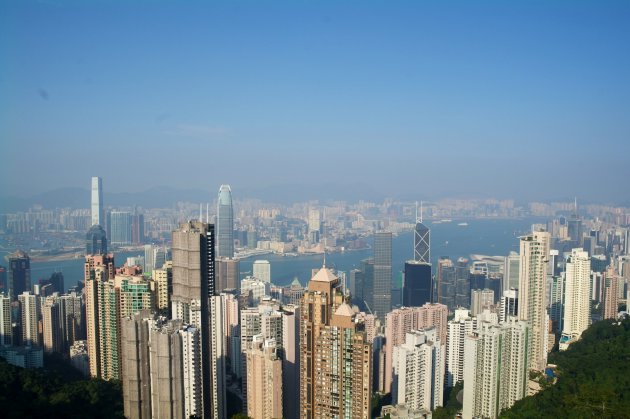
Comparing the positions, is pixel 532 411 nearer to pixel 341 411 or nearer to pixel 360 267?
pixel 341 411

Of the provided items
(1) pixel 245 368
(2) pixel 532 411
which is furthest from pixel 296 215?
(2) pixel 532 411

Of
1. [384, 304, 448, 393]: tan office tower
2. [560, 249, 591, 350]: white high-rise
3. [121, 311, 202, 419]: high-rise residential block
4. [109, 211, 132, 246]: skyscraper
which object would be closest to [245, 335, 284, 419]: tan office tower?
[121, 311, 202, 419]: high-rise residential block

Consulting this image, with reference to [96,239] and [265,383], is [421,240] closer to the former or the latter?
[96,239]

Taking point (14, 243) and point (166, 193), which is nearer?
point (14, 243)

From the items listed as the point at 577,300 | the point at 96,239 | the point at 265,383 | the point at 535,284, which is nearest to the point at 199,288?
the point at 265,383

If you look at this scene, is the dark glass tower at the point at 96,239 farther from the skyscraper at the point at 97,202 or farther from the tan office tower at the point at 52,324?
the tan office tower at the point at 52,324

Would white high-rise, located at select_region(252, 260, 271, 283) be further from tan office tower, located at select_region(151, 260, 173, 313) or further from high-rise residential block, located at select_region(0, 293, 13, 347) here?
tan office tower, located at select_region(151, 260, 173, 313)
